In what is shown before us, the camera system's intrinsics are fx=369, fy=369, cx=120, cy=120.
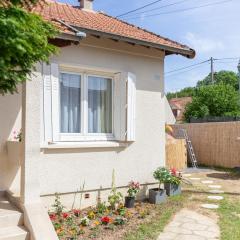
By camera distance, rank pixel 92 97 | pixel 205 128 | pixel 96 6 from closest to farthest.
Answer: pixel 92 97 → pixel 96 6 → pixel 205 128

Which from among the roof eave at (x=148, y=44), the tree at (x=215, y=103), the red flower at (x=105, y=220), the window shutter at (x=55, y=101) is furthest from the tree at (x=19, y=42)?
the tree at (x=215, y=103)

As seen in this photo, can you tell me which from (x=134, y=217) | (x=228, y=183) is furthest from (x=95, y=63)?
(x=228, y=183)

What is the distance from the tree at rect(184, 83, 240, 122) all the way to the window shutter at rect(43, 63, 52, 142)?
26661mm

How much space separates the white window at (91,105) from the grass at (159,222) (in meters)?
1.99

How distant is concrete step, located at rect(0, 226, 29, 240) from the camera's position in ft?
20.9

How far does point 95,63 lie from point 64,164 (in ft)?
8.63

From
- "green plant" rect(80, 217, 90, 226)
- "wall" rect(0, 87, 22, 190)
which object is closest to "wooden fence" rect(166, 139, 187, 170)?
Result: "green plant" rect(80, 217, 90, 226)

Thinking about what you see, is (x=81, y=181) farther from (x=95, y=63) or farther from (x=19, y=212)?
(x=95, y=63)

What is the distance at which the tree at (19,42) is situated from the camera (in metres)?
3.99

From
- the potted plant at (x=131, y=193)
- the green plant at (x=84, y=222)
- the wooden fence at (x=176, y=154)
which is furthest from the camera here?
the wooden fence at (x=176, y=154)

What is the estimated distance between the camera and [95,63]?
30.4 feet

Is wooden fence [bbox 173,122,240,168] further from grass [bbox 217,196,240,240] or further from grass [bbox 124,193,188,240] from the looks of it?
grass [bbox 124,193,188,240]

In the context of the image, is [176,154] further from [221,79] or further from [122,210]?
[221,79]

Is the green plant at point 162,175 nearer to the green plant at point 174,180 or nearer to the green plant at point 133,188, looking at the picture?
the green plant at point 174,180
